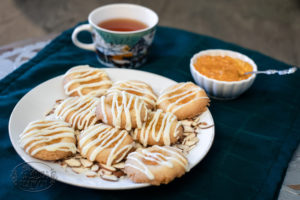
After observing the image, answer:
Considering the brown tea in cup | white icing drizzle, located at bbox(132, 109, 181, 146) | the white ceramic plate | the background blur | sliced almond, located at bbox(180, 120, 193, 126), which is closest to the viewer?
the white ceramic plate

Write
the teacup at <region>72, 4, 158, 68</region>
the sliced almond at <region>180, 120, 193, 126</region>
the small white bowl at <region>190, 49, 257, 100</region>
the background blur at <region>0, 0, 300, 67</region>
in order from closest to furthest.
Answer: the sliced almond at <region>180, 120, 193, 126</region>
the small white bowl at <region>190, 49, 257, 100</region>
the teacup at <region>72, 4, 158, 68</region>
the background blur at <region>0, 0, 300, 67</region>


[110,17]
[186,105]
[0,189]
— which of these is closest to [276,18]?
[110,17]

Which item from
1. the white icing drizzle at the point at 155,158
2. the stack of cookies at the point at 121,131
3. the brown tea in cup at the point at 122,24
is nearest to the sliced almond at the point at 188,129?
the stack of cookies at the point at 121,131

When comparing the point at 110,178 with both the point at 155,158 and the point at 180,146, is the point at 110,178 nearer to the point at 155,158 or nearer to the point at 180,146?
the point at 155,158

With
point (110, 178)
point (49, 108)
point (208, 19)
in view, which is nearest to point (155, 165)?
point (110, 178)

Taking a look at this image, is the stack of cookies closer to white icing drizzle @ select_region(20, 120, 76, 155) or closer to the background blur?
white icing drizzle @ select_region(20, 120, 76, 155)

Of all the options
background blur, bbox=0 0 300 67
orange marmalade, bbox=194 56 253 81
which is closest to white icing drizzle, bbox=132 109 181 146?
orange marmalade, bbox=194 56 253 81
